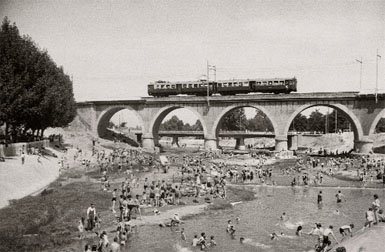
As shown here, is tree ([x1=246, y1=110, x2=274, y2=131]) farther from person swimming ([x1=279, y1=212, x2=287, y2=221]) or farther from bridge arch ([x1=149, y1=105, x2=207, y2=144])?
person swimming ([x1=279, y1=212, x2=287, y2=221])

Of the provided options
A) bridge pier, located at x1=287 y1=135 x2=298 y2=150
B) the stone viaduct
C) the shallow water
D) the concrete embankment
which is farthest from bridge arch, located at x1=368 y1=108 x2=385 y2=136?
the concrete embankment

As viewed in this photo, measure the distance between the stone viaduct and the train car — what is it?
1.03m

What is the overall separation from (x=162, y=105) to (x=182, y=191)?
114 ft

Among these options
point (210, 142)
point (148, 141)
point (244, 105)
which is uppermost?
point (244, 105)

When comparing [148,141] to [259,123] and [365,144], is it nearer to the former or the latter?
[365,144]

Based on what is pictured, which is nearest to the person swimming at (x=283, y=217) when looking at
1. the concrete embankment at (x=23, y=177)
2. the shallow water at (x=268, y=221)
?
the shallow water at (x=268, y=221)

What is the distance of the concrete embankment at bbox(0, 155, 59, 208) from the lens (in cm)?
2593

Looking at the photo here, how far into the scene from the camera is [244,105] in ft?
197

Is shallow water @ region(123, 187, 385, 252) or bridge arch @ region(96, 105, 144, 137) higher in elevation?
bridge arch @ region(96, 105, 144, 137)

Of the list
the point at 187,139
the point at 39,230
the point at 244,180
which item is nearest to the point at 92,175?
the point at 244,180

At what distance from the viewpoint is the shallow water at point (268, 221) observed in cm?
1981

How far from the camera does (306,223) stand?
24172mm

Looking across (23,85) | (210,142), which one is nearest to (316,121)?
(210,142)

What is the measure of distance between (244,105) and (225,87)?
4.03 meters
